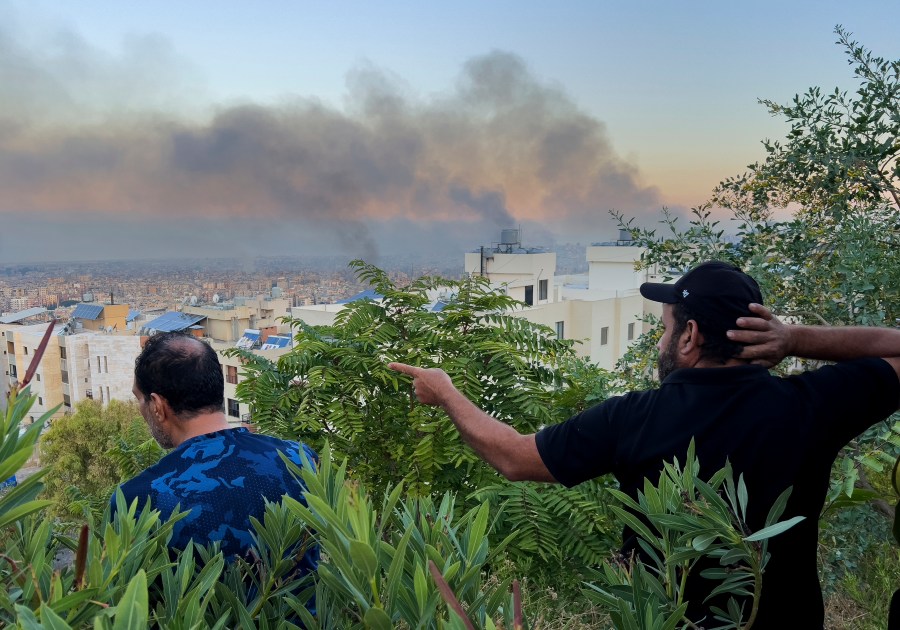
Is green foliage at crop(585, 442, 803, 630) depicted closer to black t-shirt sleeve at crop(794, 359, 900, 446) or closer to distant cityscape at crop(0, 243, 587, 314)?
black t-shirt sleeve at crop(794, 359, 900, 446)

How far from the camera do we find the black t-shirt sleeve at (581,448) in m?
1.19

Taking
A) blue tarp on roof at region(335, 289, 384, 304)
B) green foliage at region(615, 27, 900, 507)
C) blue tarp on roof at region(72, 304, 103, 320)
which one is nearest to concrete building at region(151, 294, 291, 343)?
blue tarp on roof at region(72, 304, 103, 320)

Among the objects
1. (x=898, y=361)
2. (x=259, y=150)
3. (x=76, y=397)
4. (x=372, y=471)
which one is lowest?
(x=76, y=397)

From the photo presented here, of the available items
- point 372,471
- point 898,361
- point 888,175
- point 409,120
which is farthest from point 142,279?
point 409,120

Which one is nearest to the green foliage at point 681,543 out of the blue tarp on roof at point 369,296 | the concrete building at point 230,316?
the blue tarp on roof at point 369,296

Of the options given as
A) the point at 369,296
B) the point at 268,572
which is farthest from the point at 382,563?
the point at 369,296

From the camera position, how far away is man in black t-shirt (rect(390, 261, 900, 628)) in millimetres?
1129

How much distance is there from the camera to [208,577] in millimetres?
683

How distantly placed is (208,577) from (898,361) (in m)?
1.32

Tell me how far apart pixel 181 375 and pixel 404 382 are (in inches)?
68.4

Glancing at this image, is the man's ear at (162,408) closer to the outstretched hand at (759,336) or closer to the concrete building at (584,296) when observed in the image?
the outstretched hand at (759,336)

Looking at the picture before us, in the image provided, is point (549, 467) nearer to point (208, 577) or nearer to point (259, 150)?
point (208, 577)

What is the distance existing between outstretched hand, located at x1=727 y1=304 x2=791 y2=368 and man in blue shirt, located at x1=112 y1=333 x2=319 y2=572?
2.80 feet

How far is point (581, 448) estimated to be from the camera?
120 cm
